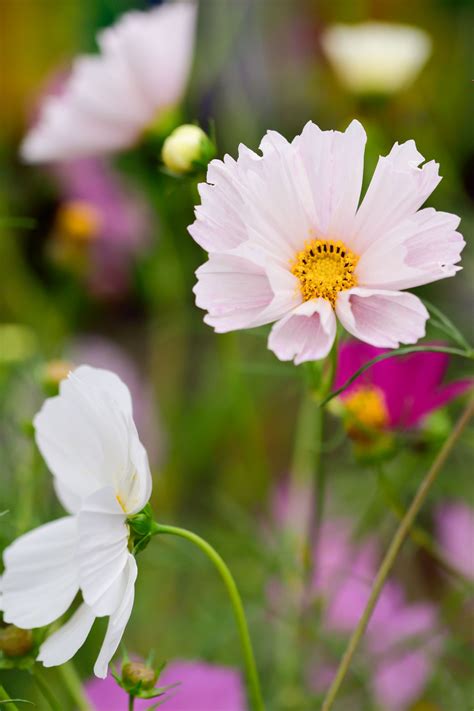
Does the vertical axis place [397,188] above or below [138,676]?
above

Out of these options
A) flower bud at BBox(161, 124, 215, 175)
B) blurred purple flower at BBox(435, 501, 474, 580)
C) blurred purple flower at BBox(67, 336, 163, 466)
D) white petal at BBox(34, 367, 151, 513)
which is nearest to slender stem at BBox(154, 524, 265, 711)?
white petal at BBox(34, 367, 151, 513)

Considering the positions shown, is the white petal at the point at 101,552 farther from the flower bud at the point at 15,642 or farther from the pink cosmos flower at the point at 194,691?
the pink cosmos flower at the point at 194,691

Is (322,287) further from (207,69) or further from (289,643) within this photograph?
(207,69)

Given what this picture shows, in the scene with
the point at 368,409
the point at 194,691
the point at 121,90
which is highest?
the point at 121,90

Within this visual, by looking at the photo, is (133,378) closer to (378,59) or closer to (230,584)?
(378,59)

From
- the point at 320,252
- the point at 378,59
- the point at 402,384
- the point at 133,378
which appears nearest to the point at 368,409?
the point at 402,384

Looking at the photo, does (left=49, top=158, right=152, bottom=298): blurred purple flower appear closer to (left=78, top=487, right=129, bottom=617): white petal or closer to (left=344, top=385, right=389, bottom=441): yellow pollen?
(left=344, top=385, right=389, bottom=441): yellow pollen
